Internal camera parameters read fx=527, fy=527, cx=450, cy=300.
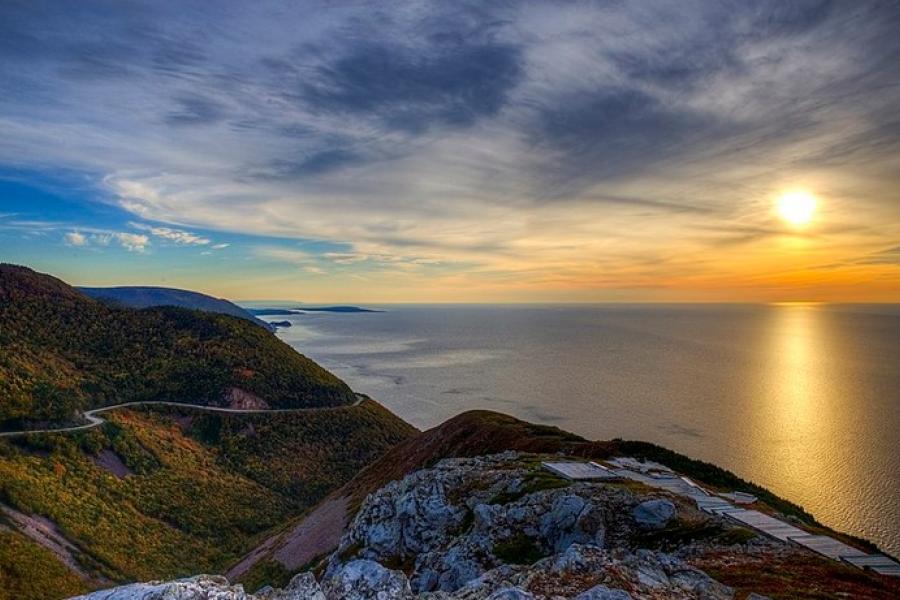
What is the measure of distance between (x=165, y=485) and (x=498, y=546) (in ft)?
236

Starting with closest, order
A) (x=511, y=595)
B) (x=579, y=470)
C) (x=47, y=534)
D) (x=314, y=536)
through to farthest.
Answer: (x=511, y=595)
(x=579, y=470)
(x=314, y=536)
(x=47, y=534)

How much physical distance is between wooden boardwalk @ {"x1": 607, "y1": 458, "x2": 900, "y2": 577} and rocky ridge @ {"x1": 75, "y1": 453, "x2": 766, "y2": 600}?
271 centimetres

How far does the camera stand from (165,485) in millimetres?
79312

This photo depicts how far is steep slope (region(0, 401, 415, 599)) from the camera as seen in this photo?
5644 centimetres

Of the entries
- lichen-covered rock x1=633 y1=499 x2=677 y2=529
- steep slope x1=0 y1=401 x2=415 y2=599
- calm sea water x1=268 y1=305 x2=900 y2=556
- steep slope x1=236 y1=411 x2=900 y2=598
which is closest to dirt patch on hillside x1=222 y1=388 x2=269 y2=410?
steep slope x1=0 y1=401 x2=415 y2=599

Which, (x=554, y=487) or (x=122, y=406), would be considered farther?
(x=122, y=406)

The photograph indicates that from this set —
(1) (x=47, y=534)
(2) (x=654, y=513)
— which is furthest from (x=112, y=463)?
(2) (x=654, y=513)

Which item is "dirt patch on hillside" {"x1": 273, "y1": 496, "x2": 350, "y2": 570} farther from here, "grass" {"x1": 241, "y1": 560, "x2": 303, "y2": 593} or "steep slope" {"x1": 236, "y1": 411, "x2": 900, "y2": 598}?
"grass" {"x1": 241, "y1": 560, "x2": 303, "y2": 593}

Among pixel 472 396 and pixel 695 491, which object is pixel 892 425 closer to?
pixel 472 396

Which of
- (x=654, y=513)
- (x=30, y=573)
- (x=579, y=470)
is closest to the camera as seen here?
(x=654, y=513)

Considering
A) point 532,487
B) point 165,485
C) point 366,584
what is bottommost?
point 165,485

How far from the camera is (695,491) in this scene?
3162cm

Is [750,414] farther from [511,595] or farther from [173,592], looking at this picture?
[173,592]

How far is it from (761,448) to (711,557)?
97.1m
